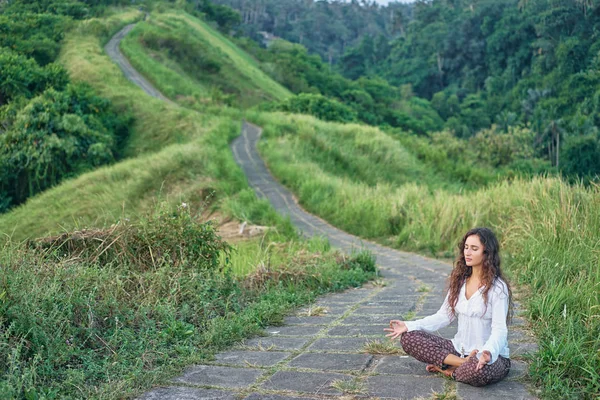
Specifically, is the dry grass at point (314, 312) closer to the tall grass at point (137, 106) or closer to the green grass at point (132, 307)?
the green grass at point (132, 307)

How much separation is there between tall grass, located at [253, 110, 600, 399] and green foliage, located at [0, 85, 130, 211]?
232 inches

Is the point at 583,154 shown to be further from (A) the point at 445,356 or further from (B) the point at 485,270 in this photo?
(A) the point at 445,356

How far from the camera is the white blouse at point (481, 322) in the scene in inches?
123

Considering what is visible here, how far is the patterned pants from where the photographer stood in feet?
9.90

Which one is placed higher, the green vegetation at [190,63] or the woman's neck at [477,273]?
the green vegetation at [190,63]

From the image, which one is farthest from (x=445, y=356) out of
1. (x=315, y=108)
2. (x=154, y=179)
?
(x=315, y=108)

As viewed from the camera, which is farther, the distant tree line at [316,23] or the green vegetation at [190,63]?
the distant tree line at [316,23]

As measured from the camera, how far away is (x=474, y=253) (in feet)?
10.9

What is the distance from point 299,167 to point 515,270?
425 inches

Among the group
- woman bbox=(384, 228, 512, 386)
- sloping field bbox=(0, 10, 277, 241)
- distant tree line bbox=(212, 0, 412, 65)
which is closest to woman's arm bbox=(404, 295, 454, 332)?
woman bbox=(384, 228, 512, 386)

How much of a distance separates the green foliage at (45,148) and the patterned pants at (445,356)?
1754 cm

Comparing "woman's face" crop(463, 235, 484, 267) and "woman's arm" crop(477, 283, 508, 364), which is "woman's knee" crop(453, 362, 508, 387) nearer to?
"woman's arm" crop(477, 283, 508, 364)

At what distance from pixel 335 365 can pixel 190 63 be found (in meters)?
34.1

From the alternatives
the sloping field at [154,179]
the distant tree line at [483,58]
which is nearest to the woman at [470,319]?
the sloping field at [154,179]
